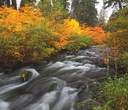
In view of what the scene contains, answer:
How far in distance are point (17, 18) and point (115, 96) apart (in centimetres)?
994

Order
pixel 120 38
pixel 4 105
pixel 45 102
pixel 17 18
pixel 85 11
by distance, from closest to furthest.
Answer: pixel 45 102, pixel 4 105, pixel 120 38, pixel 17 18, pixel 85 11

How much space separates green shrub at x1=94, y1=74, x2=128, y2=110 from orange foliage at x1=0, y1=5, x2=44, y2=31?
666 centimetres

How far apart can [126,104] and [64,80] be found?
12.6ft

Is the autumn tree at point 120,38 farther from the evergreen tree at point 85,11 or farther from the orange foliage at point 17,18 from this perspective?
the evergreen tree at point 85,11

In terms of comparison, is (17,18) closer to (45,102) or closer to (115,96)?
(45,102)

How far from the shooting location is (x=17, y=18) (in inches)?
604

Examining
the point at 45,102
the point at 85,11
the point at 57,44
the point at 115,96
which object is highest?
the point at 85,11

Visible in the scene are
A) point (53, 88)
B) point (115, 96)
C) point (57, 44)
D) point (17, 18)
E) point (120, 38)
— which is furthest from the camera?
point (57, 44)

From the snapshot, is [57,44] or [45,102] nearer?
[45,102]

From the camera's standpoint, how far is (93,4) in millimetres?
39969

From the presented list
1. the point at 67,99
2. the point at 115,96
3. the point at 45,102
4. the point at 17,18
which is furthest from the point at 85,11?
the point at 115,96

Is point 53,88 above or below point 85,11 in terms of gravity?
below

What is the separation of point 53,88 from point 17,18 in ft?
24.4

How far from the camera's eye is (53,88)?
9008 mm
